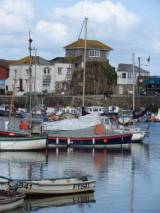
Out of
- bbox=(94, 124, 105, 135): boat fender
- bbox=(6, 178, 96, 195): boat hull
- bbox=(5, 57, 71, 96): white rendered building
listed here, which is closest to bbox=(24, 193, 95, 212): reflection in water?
bbox=(6, 178, 96, 195): boat hull

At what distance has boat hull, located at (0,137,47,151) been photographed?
161 feet

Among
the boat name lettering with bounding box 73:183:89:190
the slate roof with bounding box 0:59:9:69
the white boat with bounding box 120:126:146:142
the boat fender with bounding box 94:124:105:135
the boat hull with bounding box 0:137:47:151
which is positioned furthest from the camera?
the slate roof with bounding box 0:59:9:69

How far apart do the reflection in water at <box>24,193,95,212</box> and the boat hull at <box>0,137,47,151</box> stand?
A: 17530 mm

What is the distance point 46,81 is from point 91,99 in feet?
59.3

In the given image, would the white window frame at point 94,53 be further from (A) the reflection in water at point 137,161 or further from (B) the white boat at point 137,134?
(A) the reflection in water at point 137,161

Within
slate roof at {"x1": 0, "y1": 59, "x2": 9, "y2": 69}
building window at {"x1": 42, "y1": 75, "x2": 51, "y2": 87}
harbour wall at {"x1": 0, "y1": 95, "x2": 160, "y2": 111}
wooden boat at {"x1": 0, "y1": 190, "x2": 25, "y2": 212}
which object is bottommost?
wooden boat at {"x1": 0, "y1": 190, "x2": 25, "y2": 212}

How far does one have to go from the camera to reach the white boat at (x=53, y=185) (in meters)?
30.3

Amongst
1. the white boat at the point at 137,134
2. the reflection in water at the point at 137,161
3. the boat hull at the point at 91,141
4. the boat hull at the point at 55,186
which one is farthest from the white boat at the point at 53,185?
the white boat at the point at 137,134

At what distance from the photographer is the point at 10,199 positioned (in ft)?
90.6

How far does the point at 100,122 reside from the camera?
186ft

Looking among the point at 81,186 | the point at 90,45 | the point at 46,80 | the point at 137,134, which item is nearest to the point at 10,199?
the point at 81,186

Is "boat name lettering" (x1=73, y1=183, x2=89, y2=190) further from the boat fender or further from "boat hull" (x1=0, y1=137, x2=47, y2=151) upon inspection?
the boat fender

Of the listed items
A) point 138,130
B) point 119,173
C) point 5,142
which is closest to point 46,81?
point 138,130

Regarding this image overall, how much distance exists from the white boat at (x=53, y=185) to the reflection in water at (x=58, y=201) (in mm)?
232
